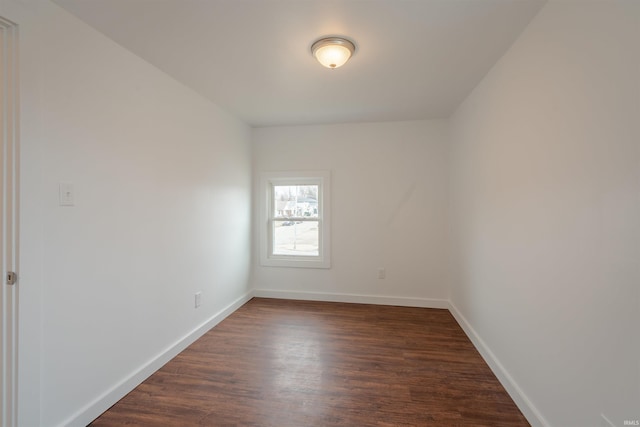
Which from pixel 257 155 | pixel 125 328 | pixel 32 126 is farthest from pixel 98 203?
pixel 257 155

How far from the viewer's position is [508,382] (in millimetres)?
1980

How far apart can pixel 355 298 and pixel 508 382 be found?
2.07 m

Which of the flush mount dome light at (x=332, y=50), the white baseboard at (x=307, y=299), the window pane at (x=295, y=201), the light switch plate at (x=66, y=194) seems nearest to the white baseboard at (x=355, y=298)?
the white baseboard at (x=307, y=299)

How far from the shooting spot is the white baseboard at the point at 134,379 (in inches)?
66.8

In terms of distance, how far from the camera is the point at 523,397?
5.88 ft

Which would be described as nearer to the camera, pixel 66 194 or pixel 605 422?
pixel 605 422

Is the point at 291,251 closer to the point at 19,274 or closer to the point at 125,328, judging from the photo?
the point at 125,328

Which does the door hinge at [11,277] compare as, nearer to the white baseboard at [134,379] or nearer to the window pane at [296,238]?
the white baseboard at [134,379]

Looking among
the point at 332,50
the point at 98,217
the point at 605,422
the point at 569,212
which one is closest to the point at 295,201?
the point at 332,50

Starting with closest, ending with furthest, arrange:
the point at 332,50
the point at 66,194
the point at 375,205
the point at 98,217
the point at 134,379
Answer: the point at 66,194 → the point at 98,217 → the point at 332,50 → the point at 134,379 → the point at 375,205

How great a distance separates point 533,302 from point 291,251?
9.72 ft

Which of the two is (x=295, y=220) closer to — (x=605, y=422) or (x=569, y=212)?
(x=569, y=212)

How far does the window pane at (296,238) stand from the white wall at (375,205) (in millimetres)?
268

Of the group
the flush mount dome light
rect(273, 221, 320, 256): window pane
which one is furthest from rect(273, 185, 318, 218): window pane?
the flush mount dome light
